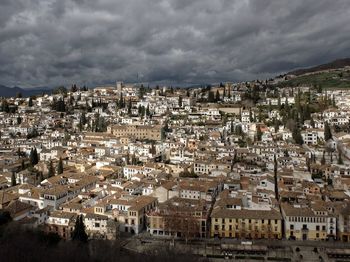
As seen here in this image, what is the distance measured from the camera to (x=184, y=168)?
1550 inches

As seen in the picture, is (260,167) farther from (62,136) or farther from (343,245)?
(62,136)

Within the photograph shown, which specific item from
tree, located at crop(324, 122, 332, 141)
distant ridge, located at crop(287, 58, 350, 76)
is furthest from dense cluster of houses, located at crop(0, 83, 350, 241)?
distant ridge, located at crop(287, 58, 350, 76)

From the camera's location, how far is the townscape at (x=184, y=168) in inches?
1046

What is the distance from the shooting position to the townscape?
2656 centimetres

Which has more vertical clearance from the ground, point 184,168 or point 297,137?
point 297,137

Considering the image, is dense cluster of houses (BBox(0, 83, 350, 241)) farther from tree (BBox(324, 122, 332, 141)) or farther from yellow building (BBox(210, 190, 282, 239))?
tree (BBox(324, 122, 332, 141))

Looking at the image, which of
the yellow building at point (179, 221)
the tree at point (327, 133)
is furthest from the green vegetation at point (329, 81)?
Answer: the yellow building at point (179, 221)

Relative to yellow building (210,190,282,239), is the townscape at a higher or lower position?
higher

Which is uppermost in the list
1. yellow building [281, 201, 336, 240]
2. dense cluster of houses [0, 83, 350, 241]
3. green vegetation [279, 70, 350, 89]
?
green vegetation [279, 70, 350, 89]

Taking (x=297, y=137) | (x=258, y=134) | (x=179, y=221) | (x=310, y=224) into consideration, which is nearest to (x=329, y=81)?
(x=258, y=134)

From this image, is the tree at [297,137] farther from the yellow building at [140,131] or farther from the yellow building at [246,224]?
the yellow building at [246,224]

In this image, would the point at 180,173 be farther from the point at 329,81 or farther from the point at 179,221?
the point at 329,81

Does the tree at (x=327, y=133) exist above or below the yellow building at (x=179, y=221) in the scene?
above

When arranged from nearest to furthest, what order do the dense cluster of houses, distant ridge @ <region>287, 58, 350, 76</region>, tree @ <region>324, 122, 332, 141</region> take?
the dense cluster of houses → tree @ <region>324, 122, 332, 141</region> → distant ridge @ <region>287, 58, 350, 76</region>
